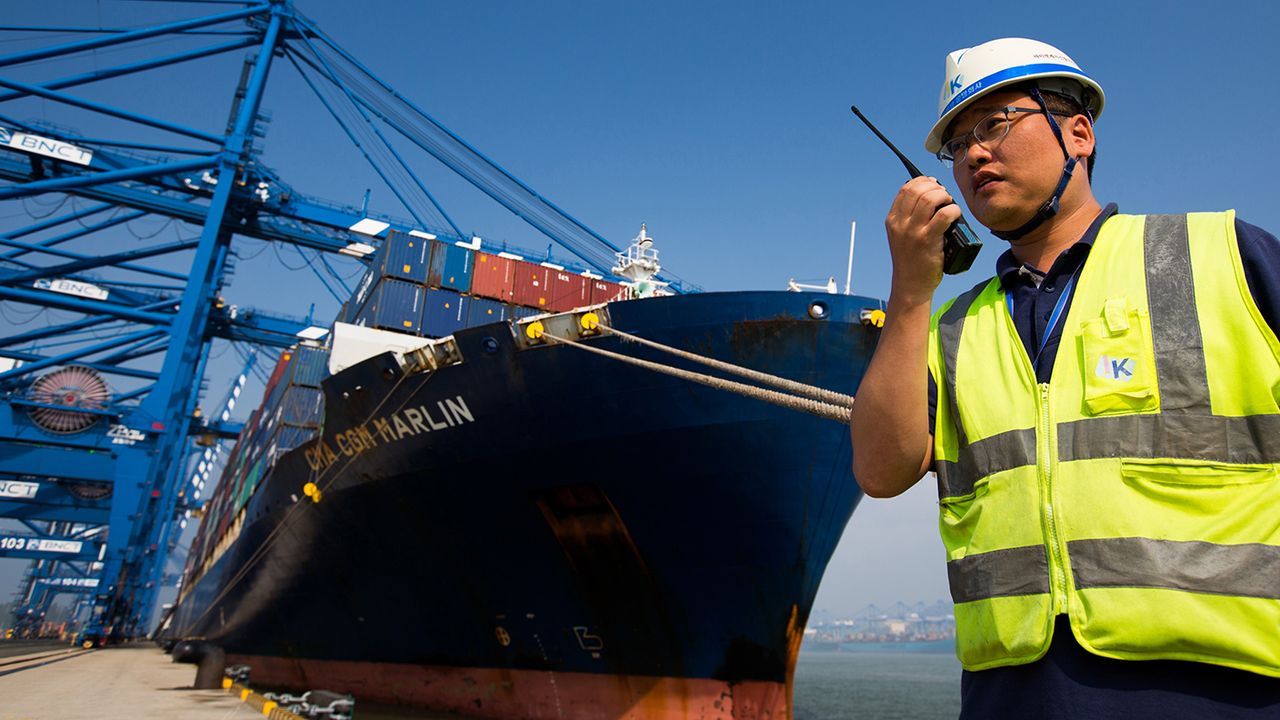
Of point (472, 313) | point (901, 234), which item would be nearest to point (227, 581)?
point (472, 313)

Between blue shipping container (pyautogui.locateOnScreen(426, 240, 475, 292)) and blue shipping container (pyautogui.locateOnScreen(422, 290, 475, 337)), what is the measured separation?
20cm

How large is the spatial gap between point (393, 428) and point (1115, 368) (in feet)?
36.4

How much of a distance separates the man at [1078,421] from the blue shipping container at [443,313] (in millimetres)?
14310

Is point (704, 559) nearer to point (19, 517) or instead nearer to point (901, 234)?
point (901, 234)

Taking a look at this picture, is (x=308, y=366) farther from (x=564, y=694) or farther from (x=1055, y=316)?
(x=1055, y=316)

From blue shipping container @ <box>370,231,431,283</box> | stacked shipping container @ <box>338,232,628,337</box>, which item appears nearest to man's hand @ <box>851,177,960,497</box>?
stacked shipping container @ <box>338,232,628,337</box>

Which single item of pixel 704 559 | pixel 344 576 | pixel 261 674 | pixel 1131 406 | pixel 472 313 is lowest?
pixel 261 674

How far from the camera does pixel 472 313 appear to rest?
50.9 ft

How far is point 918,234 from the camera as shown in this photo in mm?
1476

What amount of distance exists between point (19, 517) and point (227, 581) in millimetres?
23090

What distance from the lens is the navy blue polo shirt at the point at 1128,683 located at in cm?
112

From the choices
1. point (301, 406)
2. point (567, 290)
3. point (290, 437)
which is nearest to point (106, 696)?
point (290, 437)

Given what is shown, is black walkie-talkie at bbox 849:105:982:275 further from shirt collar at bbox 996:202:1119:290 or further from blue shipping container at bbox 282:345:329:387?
blue shipping container at bbox 282:345:329:387

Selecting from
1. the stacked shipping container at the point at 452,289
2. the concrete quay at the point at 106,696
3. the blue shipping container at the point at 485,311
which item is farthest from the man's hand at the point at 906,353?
the blue shipping container at the point at 485,311
